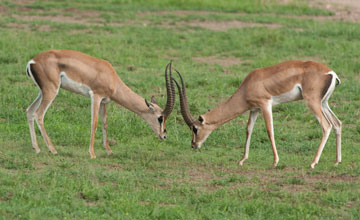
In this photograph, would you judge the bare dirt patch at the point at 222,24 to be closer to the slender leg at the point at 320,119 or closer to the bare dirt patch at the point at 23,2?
the bare dirt patch at the point at 23,2

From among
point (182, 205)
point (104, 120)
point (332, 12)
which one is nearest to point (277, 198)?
point (182, 205)

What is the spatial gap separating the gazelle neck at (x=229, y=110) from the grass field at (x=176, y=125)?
0.44 meters

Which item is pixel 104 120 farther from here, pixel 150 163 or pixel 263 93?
pixel 263 93

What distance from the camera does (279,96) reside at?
25.8 ft

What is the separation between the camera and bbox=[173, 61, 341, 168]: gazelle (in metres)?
7.62

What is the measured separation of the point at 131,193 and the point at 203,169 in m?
1.43

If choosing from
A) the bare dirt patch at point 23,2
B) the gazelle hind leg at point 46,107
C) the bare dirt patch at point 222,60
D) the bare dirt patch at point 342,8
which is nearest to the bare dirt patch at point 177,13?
the bare dirt patch at point 23,2

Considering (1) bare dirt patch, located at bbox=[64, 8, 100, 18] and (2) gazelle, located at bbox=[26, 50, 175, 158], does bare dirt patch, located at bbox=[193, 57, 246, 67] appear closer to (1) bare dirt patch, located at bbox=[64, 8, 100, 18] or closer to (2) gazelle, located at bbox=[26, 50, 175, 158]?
(1) bare dirt patch, located at bbox=[64, 8, 100, 18]

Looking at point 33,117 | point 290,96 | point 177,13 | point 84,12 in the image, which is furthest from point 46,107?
point 177,13

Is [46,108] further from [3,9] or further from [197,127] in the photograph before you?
[3,9]

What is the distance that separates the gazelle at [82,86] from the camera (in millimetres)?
7781

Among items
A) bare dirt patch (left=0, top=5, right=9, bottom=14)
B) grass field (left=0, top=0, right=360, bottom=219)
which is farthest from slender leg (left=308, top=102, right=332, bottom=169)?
bare dirt patch (left=0, top=5, right=9, bottom=14)

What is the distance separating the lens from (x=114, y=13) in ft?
53.9

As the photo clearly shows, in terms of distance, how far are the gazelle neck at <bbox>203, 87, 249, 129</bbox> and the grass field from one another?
442 mm
